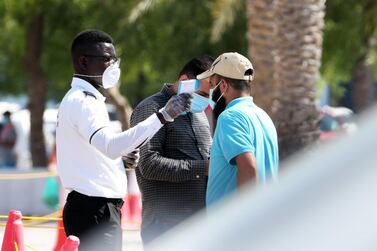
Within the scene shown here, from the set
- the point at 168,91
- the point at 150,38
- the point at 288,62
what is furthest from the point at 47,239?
the point at 150,38

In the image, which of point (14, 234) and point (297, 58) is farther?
point (297, 58)

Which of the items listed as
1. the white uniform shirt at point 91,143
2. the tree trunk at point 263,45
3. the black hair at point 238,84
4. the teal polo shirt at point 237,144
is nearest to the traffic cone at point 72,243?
the white uniform shirt at point 91,143

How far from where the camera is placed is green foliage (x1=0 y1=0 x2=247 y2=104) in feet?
60.2

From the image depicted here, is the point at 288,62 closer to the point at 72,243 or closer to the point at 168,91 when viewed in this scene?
the point at 168,91

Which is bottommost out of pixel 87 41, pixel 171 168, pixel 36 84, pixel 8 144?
pixel 8 144

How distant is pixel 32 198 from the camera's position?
13875mm

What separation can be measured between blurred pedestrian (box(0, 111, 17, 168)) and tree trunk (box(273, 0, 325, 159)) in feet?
30.7

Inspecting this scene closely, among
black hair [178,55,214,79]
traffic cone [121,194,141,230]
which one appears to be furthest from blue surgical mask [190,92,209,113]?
traffic cone [121,194,141,230]

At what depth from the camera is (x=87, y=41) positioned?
4477 mm

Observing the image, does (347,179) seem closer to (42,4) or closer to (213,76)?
(213,76)

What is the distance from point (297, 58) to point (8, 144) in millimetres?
10011

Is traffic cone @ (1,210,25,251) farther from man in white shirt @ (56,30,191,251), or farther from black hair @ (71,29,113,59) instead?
black hair @ (71,29,113,59)

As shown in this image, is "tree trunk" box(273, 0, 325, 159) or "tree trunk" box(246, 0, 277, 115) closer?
"tree trunk" box(273, 0, 325, 159)

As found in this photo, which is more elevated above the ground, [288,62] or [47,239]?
[288,62]
